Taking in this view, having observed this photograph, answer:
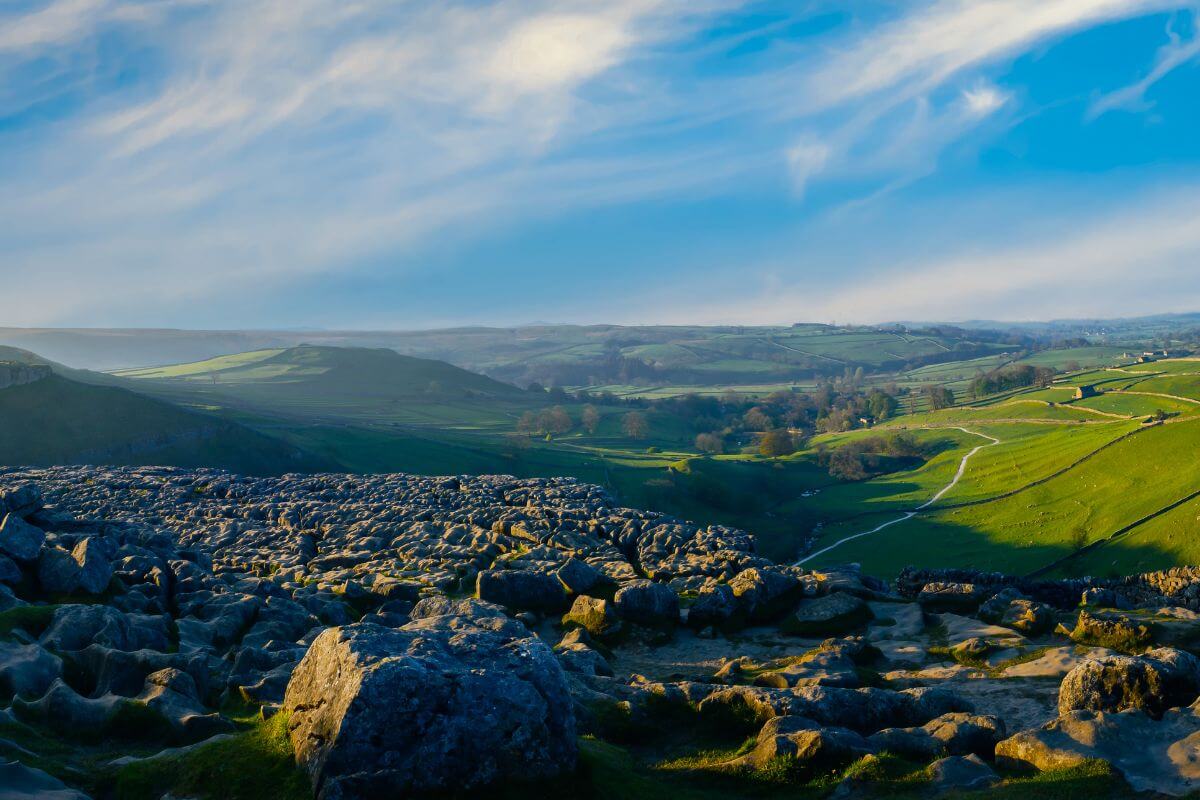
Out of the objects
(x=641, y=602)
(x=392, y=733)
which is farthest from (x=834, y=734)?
(x=641, y=602)

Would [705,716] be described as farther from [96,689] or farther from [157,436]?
[157,436]

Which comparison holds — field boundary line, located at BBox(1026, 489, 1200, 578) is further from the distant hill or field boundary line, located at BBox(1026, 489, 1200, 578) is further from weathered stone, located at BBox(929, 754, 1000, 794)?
the distant hill

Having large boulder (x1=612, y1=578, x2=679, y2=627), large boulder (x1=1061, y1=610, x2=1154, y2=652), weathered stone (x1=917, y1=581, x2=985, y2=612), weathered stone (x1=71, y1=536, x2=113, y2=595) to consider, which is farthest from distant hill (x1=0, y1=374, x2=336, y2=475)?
large boulder (x1=1061, y1=610, x2=1154, y2=652)

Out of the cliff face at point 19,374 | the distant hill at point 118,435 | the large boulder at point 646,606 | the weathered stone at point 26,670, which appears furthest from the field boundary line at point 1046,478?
the cliff face at point 19,374

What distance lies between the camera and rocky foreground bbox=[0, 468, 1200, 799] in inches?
738

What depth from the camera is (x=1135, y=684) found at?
23.2 m

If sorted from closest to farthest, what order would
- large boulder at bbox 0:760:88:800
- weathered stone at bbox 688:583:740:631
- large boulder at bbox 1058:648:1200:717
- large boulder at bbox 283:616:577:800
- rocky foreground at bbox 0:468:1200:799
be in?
large boulder at bbox 0:760:88:800
large boulder at bbox 283:616:577:800
rocky foreground at bbox 0:468:1200:799
large boulder at bbox 1058:648:1200:717
weathered stone at bbox 688:583:740:631

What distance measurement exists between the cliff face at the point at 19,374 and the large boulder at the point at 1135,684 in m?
172

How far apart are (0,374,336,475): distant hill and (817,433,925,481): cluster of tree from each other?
113963mm

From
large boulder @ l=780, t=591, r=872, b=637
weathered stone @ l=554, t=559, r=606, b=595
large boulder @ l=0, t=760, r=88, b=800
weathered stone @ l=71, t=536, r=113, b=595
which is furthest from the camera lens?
weathered stone @ l=554, t=559, r=606, b=595

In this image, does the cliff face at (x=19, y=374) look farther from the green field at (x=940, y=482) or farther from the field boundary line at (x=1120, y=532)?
the field boundary line at (x=1120, y=532)

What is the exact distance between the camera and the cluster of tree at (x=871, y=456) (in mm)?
175375

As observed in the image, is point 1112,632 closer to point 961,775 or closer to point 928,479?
point 961,775

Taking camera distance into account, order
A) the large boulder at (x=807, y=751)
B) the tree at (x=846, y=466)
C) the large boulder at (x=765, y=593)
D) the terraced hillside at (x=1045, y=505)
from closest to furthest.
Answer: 1. the large boulder at (x=807, y=751)
2. the large boulder at (x=765, y=593)
3. the terraced hillside at (x=1045, y=505)
4. the tree at (x=846, y=466)
